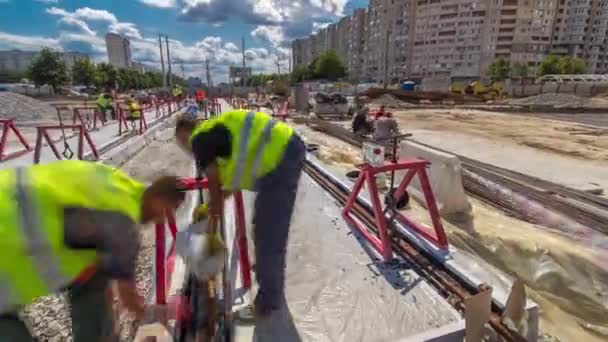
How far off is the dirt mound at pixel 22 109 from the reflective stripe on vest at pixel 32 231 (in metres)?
19.0

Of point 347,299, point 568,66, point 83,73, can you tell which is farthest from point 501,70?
point 347,299

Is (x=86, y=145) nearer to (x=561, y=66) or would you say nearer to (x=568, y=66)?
(x=561, y=66)

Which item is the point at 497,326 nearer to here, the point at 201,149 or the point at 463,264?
the point at 463,264

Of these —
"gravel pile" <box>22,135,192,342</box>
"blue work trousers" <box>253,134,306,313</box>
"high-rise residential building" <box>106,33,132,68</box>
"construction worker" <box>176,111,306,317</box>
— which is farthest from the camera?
"high-rise residential building" <box>106,33,132,68</box>

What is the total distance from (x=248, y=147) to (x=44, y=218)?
1089 millimetres

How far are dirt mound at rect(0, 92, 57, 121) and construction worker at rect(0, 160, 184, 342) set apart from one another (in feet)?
61.9

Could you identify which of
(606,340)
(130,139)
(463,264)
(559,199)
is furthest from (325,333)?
(130,139)

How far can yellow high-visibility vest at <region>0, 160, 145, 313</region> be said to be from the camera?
1.13 m

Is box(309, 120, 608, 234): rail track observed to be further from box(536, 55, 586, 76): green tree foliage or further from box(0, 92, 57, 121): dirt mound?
box(536, 55, 586, 76): green tree foliage

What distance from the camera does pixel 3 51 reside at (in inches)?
4131

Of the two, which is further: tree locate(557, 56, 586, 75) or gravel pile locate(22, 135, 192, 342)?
tree locate(557, 56, 586, 75)

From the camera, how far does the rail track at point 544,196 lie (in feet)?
16.4

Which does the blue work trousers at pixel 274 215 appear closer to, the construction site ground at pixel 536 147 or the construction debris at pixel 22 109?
the construction site ground at pixel 536 147

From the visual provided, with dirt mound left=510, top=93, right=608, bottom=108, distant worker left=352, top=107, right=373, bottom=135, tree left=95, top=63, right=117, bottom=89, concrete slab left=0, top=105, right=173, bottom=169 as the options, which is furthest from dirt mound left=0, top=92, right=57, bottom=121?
tree left=95, top=63, right=117, bottom=89
